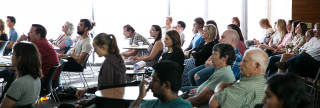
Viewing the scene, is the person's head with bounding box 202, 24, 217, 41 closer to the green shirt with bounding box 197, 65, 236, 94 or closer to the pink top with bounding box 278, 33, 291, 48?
the green shirt with bounding box 197, 65, 236, 94

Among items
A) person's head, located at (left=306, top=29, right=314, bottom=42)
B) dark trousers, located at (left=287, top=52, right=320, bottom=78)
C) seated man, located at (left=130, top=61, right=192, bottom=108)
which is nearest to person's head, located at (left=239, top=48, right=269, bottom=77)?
seated man, located at (left=130, top=61, right=192, bottom=108)

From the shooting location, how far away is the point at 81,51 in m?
7.31

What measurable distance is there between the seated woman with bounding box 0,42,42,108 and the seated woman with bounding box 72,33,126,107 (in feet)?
2.35

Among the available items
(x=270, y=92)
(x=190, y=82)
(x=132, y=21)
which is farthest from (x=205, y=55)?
(x=132, y=21)

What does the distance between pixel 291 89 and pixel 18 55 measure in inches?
99.3

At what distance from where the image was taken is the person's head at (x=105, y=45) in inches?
171

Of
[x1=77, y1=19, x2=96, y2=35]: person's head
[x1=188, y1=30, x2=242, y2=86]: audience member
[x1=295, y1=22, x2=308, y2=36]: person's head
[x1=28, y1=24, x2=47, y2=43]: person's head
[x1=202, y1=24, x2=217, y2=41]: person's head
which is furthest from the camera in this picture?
[x1=295, y1=22, x2=308, y2=36]: person's head

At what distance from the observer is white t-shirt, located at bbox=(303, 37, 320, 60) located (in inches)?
284

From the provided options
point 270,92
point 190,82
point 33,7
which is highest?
point 33,7

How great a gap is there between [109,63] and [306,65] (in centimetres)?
321

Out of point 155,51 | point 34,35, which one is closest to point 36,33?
point 34,35

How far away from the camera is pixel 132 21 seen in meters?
12.5

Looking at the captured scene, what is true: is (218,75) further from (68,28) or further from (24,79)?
(68,28)

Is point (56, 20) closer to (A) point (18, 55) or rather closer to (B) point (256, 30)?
(B) point (256, 30)
